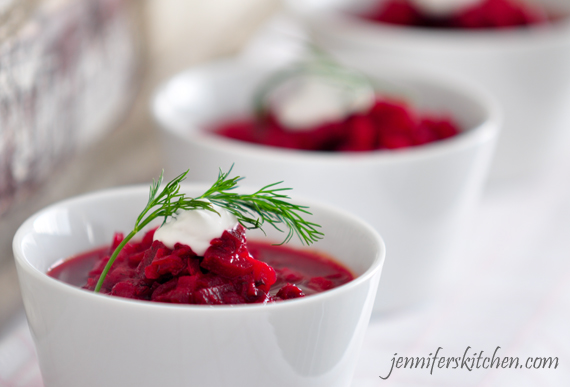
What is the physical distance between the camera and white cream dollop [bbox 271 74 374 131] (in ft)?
4.39

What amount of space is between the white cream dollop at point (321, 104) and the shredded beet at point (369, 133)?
0.01 m

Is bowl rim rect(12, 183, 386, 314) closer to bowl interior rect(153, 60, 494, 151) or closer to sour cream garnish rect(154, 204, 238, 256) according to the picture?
sour cream garnish rect(154, 204, 238, 256)

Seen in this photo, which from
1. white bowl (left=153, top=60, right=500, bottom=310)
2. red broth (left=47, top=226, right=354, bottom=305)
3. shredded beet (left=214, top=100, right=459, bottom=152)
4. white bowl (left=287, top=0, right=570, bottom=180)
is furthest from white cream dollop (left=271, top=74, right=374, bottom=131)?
red broth (left=47, top=226, right=354, bottom=305)

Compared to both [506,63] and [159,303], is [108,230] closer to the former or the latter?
[159,303]

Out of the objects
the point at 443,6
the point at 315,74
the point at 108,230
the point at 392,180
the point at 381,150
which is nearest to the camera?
the point at 108,230

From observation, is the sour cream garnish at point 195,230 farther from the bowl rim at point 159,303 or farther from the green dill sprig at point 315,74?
the green dill sprig at point 315,74

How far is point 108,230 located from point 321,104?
21.2 inches

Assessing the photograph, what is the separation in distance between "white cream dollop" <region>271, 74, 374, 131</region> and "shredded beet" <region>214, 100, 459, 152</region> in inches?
0.5

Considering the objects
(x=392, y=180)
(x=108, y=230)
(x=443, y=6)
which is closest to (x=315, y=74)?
(x=392, y=180)

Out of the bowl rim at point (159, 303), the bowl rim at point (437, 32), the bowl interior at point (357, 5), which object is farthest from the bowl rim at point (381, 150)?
the bowl interior at point (357, 5)

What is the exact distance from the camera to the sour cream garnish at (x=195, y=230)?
79 centimetres

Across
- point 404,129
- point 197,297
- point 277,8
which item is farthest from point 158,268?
point 277,8

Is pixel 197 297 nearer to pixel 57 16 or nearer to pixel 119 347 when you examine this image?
pixel 119 347

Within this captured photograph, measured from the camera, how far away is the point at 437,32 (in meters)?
1.81
